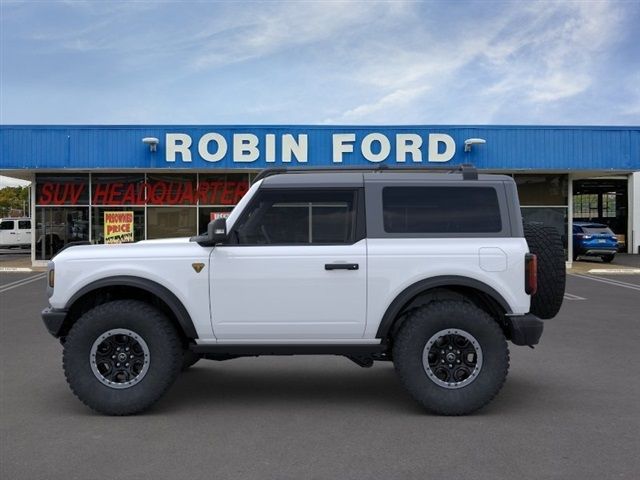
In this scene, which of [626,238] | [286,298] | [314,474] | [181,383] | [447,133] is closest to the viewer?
[314,474]

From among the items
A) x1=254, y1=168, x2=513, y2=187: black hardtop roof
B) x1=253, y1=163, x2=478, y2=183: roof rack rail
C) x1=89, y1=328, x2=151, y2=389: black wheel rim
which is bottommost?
x1=89, y1=328, x2=151, y2=389: black wheel rim

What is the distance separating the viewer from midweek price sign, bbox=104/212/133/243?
23.6 m

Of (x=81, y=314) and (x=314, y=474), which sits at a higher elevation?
(x=81, y=314)

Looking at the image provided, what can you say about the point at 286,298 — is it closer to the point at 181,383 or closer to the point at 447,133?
the point at 181,383

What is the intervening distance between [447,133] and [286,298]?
61.0 ft

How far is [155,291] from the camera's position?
17.0 feet

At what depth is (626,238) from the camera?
34.8 m

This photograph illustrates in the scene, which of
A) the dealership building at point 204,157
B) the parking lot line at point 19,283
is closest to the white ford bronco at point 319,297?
the parking lot line at point 19,283

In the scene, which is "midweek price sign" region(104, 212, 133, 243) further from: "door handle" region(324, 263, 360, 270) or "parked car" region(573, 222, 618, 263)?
"door handle" region(324, 263, 360, 270)

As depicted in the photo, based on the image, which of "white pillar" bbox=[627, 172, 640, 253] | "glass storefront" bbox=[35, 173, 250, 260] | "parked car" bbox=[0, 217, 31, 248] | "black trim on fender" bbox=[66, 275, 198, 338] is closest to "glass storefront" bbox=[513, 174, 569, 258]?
"glass storefront" bbox=[35, 173, 250, 260]

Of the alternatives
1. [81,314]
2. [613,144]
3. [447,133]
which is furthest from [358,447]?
[613,144]

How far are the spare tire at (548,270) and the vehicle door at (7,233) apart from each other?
1505 inches

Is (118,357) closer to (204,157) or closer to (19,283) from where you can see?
(19,283)

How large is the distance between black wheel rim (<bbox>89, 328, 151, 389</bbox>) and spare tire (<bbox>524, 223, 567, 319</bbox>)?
334cm
